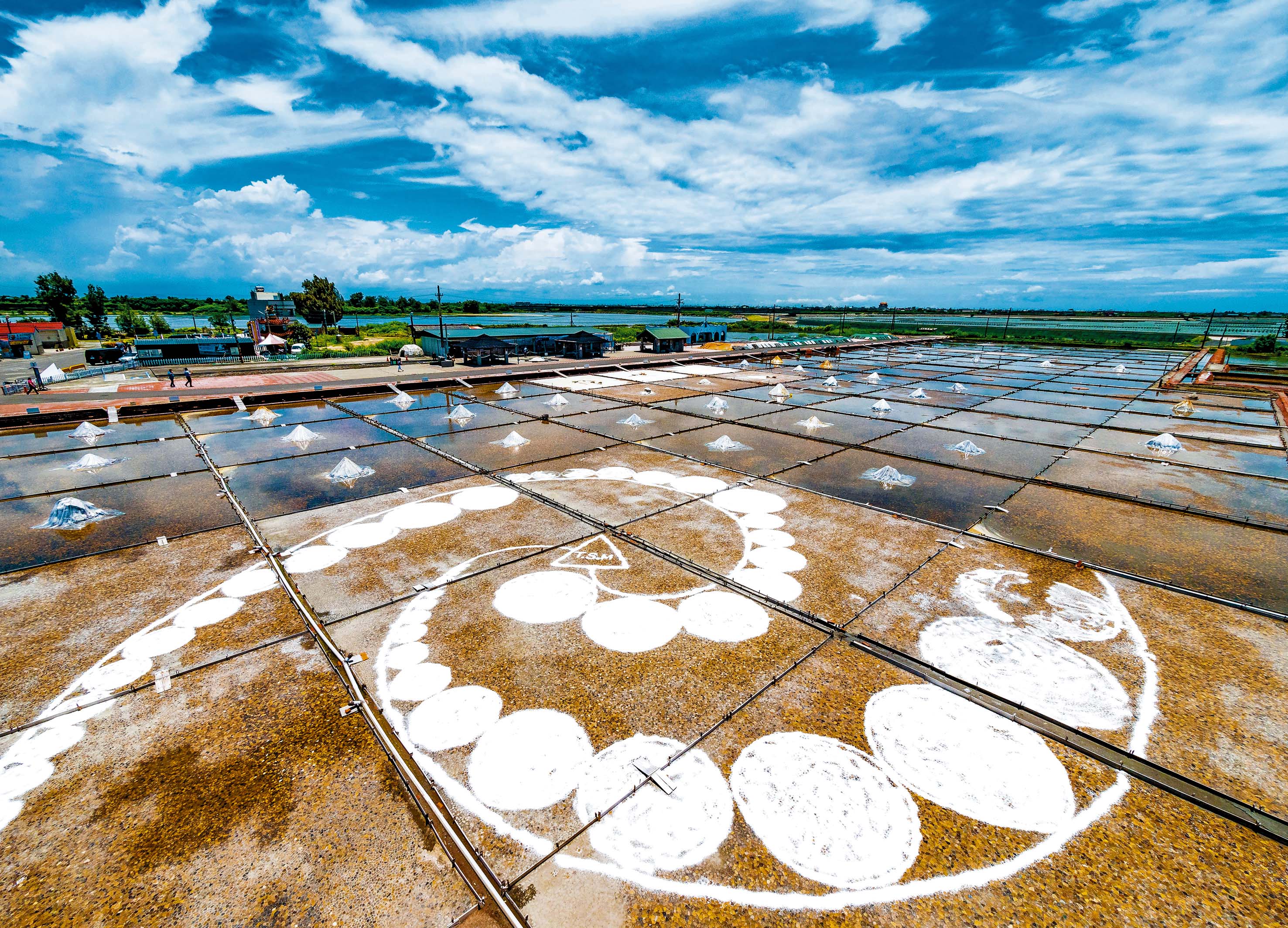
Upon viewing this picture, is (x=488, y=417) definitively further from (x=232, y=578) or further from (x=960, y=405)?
(x=960, y=405)

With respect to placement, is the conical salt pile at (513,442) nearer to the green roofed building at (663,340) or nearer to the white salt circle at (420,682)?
the white salt circle at (420,682)

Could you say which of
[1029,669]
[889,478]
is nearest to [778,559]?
[1029,669]

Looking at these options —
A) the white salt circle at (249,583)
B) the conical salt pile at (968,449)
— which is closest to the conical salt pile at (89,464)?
the white salt circle at (249,583)

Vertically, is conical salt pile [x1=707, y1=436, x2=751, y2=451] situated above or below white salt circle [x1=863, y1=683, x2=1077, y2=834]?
above

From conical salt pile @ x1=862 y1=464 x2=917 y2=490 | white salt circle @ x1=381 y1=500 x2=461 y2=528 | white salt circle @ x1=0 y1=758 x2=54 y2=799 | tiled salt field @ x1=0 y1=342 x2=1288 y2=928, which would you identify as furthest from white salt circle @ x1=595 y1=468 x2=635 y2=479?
white salt circle @ x1=0 y1=758 x2=54 y2=799

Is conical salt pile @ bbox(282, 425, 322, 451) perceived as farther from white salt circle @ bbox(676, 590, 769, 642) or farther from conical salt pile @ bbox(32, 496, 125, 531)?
white salt circle @ bbox(676, 590, 769, 642)

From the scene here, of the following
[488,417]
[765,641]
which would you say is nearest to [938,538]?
[765,641]
